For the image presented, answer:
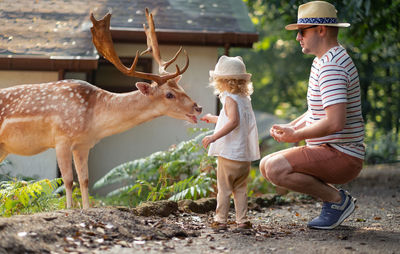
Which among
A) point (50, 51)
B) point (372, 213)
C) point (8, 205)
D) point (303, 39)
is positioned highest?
point (303, 39)

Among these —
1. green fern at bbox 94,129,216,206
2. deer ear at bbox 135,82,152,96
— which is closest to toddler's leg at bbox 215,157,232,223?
deer ear at bbox 135,82,152,96

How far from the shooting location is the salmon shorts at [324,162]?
515cm

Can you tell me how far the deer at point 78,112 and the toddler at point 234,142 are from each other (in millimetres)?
882

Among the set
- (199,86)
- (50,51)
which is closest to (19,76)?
(50,51)

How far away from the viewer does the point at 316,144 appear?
17.4 ft

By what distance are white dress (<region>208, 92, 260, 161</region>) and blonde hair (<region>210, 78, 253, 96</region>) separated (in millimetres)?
46

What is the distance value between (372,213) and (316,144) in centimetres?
230

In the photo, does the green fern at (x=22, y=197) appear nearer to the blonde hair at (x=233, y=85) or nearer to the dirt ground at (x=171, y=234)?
the dirt ground at (x=171, y=234)

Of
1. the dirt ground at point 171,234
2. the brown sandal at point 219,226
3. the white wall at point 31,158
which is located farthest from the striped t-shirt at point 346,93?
the white wall at point 31,158

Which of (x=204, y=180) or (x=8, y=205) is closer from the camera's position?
(x=8, y=205)

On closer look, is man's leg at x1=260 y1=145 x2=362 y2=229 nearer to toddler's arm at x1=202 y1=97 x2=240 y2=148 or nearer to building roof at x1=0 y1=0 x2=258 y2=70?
toddler's arm at x1=202 y1=97 x2=240 y2=148

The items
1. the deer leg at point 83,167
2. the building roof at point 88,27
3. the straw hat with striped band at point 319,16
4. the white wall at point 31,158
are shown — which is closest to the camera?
the straw hat with striped band at point 319,16

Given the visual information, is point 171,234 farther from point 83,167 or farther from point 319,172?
point 83,167

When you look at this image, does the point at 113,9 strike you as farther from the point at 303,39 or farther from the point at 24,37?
the point at 303,39
